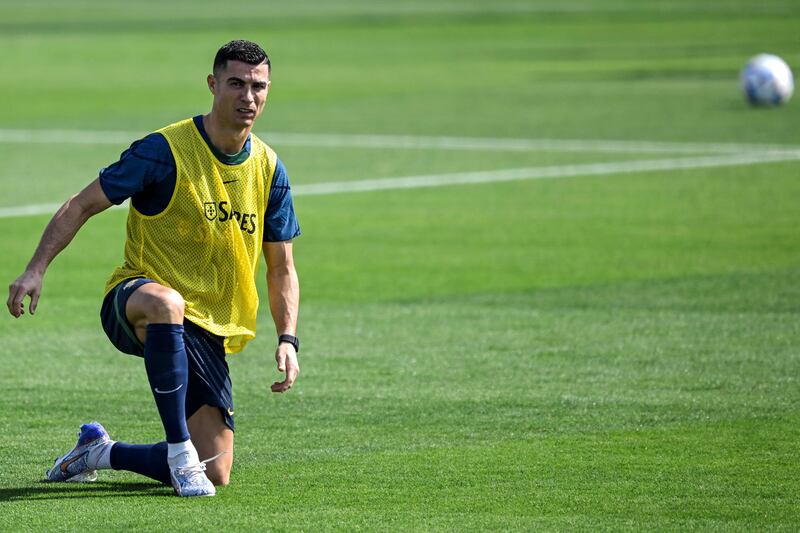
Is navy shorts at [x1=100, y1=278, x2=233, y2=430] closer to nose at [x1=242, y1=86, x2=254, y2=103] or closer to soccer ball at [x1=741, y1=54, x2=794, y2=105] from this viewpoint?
nose at [x1=242, y1=86, x2=254, y2=103]

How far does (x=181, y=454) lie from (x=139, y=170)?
1.24m

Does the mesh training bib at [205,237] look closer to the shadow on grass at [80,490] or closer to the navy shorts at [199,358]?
the navy shorts at [199,358]

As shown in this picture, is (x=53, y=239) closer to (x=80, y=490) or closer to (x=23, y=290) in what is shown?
(x=23, y=290)

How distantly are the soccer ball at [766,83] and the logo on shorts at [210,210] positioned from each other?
22.9m

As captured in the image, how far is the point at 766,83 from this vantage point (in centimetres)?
2944

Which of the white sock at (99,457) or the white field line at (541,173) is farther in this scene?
the white field line at (541,173)

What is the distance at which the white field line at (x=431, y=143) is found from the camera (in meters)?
23.5

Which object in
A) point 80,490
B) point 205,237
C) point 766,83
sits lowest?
point 80,490

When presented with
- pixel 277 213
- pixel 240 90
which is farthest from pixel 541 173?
pixel 240 90

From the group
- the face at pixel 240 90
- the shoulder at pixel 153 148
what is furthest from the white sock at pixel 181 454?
the face at pixel 240 90

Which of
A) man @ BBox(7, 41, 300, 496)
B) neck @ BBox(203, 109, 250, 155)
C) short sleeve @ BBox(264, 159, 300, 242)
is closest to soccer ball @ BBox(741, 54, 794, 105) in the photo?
short sleeve @ BBox(264, 159, 300, 242)

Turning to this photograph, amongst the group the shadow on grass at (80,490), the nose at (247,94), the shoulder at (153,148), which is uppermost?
the nose at (247,94)

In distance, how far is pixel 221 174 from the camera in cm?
771

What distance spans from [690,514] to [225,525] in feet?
6.21
